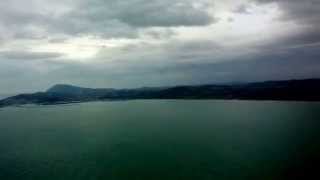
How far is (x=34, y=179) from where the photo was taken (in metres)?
31.4

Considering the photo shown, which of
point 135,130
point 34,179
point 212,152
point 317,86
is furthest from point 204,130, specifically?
point 317,86

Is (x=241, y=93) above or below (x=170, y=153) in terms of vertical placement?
above

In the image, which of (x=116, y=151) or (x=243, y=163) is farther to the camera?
(x=116, y=151)

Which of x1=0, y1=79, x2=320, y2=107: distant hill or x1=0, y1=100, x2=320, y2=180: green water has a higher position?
x1=0, y1=79, x2=320, y2=107: distant hill

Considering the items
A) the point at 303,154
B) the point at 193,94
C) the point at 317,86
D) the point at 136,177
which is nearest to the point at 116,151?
the point at 136,177

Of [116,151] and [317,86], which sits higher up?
[317,86]

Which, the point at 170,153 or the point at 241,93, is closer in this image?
the point at 170,153

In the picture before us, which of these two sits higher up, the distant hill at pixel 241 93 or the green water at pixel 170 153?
the distant hill at pixel 241 93

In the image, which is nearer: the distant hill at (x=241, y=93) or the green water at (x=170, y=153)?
the green water at (x=170, y=153)

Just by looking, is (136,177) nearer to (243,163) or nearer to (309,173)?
(243,163)

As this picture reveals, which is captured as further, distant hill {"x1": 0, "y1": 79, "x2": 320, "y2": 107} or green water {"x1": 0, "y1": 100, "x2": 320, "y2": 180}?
distant hill {"x1": 0, "y1": 79, "x2": 320, "y2": 107}

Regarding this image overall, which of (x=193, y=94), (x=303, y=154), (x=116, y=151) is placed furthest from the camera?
(x=193, y=94)

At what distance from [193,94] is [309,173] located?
149034 mm

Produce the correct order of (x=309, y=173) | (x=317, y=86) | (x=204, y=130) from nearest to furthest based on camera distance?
(x=309, y=173) → (x=204, y=130) → (x=317, y=86)
